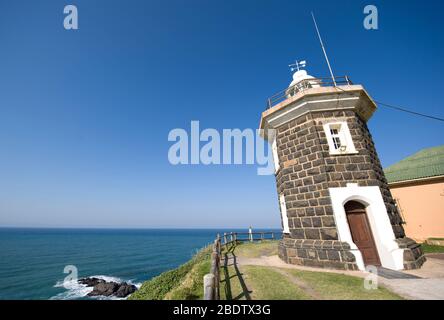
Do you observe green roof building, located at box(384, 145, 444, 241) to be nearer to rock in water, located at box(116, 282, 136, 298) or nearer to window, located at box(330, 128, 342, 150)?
window, located at box(330, 128, 342, 150)

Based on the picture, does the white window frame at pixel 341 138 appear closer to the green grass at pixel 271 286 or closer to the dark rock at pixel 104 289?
the green grass at pixel 271 286

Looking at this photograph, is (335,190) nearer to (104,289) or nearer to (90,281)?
(104,289)

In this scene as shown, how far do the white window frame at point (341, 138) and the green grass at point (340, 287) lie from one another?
452cm

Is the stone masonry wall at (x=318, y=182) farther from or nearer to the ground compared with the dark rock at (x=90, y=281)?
farther from the ground

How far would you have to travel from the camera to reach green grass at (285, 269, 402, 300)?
459 cm

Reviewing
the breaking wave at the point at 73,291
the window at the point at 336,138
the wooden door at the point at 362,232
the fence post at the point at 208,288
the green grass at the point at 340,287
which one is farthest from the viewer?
the breaking wave at the point at 73,291

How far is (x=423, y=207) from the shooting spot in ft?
41.5

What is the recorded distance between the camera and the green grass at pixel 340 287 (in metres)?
4.59

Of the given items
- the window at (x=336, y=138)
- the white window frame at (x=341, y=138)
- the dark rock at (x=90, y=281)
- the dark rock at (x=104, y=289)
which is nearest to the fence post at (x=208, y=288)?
the white window frame at (x=341, y=138)

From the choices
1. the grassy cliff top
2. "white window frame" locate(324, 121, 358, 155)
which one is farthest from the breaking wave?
"white window frame" locate(324, 121, 358, 155)

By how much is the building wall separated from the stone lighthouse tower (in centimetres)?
707

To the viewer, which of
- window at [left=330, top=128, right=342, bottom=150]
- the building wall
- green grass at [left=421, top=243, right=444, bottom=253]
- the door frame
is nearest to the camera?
the door frame
